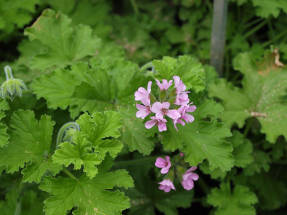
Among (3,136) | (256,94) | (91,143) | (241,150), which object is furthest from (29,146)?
(256,94)

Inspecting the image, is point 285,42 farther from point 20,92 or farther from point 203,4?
point 20,92

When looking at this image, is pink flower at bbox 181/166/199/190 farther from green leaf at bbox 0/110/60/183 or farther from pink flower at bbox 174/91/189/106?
green leaf at bbox 0/110/60/183

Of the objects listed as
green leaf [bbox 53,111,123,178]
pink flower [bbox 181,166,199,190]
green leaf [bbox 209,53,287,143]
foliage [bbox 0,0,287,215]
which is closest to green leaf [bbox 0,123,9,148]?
foliage [bbox 0,0,287,215]

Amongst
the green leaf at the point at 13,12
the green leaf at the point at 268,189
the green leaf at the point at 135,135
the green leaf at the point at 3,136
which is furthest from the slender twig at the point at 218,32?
the green leaf at the point at 3,136

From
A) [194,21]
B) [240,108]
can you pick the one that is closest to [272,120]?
[240,108]

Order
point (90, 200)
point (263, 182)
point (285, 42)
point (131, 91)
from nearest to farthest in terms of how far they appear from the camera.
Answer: point (90, 200) < point (131, 91) < point (263, 182) < point (285, 42)

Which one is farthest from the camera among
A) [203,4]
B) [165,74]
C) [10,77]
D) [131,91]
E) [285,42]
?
[203,4]
